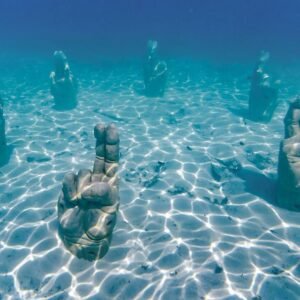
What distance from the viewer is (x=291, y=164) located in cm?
804

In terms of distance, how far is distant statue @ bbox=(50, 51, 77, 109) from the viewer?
17469 mm

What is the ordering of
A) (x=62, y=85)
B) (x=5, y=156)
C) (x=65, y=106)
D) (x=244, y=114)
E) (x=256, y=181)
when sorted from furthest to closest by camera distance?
(x=65, y=106)
(x=62, y=85)
(x=244, y=114)
(x=5, y=156)
(x=256, y=181)

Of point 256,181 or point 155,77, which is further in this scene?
point 155,77

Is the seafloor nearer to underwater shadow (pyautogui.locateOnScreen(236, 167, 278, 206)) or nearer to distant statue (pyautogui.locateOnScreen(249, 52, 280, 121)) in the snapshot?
underwater shadow (pyautogui.locateOnScreen(236, 167, 278, 206))

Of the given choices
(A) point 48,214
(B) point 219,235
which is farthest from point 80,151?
(B) point 219,235

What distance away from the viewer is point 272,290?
5918mm

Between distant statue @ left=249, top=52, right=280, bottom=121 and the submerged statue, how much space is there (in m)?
11.0

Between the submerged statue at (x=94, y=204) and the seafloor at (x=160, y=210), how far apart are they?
0.41 metres

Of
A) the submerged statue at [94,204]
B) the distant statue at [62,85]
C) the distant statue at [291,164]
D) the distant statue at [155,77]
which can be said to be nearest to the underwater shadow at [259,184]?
the distant statue at [291,164]

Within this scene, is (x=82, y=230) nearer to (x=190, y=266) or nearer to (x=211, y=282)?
(x=190, y=266)

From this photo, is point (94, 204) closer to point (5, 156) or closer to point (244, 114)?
point (5, 156)

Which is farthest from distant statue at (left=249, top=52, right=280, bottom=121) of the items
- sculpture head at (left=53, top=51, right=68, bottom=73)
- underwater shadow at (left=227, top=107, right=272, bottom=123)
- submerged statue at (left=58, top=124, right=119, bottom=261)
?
submerged statue at (left=58, top=124, right=119, bottom=261)

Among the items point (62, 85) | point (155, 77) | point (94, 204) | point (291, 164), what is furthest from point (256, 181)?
point (62, 85)

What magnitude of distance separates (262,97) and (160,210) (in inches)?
392
